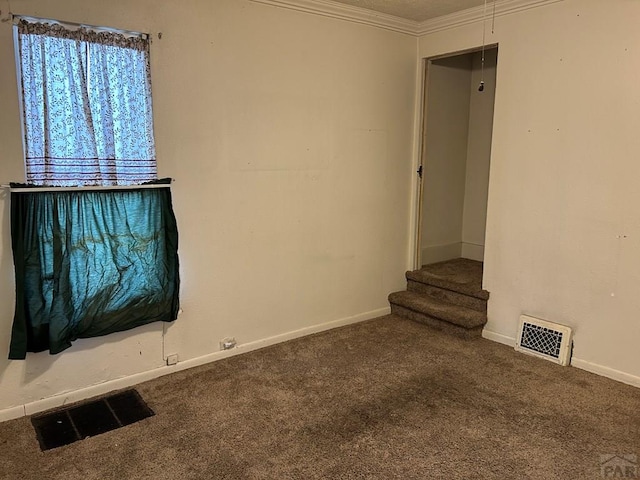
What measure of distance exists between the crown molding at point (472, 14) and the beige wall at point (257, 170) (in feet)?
0.64

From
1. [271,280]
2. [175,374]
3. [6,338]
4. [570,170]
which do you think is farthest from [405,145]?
[6,338]

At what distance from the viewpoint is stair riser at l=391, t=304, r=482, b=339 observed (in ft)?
12.5

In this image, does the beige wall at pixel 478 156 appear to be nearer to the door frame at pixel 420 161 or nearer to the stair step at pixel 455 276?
the stair step at pixel 455 276

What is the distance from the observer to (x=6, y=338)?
2.62 meters

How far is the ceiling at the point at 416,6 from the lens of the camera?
357 centimetres

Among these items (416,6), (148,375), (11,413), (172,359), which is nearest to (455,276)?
(416,6)

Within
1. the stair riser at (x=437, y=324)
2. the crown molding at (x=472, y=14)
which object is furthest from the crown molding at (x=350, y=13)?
the stair riser at (x=437, y=324)

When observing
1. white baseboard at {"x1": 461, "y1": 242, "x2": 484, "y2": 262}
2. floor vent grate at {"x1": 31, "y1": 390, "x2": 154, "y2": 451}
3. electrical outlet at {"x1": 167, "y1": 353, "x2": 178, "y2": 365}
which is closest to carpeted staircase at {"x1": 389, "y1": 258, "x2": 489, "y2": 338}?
white baseboard at {"x1": 461, "y1": 242, "x2": 484, "y2": 262}

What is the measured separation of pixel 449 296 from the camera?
4148mm

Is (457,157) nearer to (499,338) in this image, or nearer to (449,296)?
(449,296)

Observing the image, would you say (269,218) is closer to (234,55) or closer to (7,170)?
(234,55)

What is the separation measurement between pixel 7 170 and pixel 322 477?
2.26 meters

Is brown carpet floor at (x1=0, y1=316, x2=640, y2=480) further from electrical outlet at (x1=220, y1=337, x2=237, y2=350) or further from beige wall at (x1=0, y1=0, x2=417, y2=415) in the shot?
beige wall at (x1=0, y1=0, x2=417, y2=415)

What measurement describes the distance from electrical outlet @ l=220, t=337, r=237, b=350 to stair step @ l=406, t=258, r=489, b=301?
1854mm
